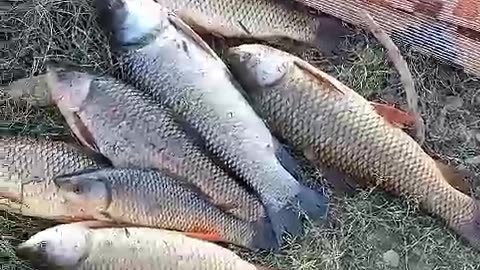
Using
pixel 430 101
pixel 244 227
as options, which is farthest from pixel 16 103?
pixel 430 101

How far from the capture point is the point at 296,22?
258cm

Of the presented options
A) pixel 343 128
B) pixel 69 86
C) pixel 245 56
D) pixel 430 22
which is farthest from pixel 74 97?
pixel 430 22

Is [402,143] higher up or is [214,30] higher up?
[214,30]

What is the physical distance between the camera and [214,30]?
254 cm

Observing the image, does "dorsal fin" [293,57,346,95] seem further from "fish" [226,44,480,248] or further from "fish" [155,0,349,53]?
"fish" [155,0,349,53]

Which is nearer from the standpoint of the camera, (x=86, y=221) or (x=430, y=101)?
(x=86, y=221)

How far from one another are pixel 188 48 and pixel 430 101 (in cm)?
62

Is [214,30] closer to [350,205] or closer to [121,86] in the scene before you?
[121,86]

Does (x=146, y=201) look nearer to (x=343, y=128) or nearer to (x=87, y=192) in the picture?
(x=87, y=192)

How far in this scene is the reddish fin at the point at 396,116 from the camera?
8.21ft

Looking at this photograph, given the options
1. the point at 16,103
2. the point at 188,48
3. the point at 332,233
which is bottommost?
the point at 332,233

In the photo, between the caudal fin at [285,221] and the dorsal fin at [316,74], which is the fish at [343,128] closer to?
the dorsal fin at [316,74]

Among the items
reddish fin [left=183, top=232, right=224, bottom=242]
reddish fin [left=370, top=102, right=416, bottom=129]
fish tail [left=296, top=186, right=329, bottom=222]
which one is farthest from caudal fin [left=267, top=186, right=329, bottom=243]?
reddish fin [left=370, top=102, right=416, bottom=129]

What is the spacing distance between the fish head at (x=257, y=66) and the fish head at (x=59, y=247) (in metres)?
0.50
